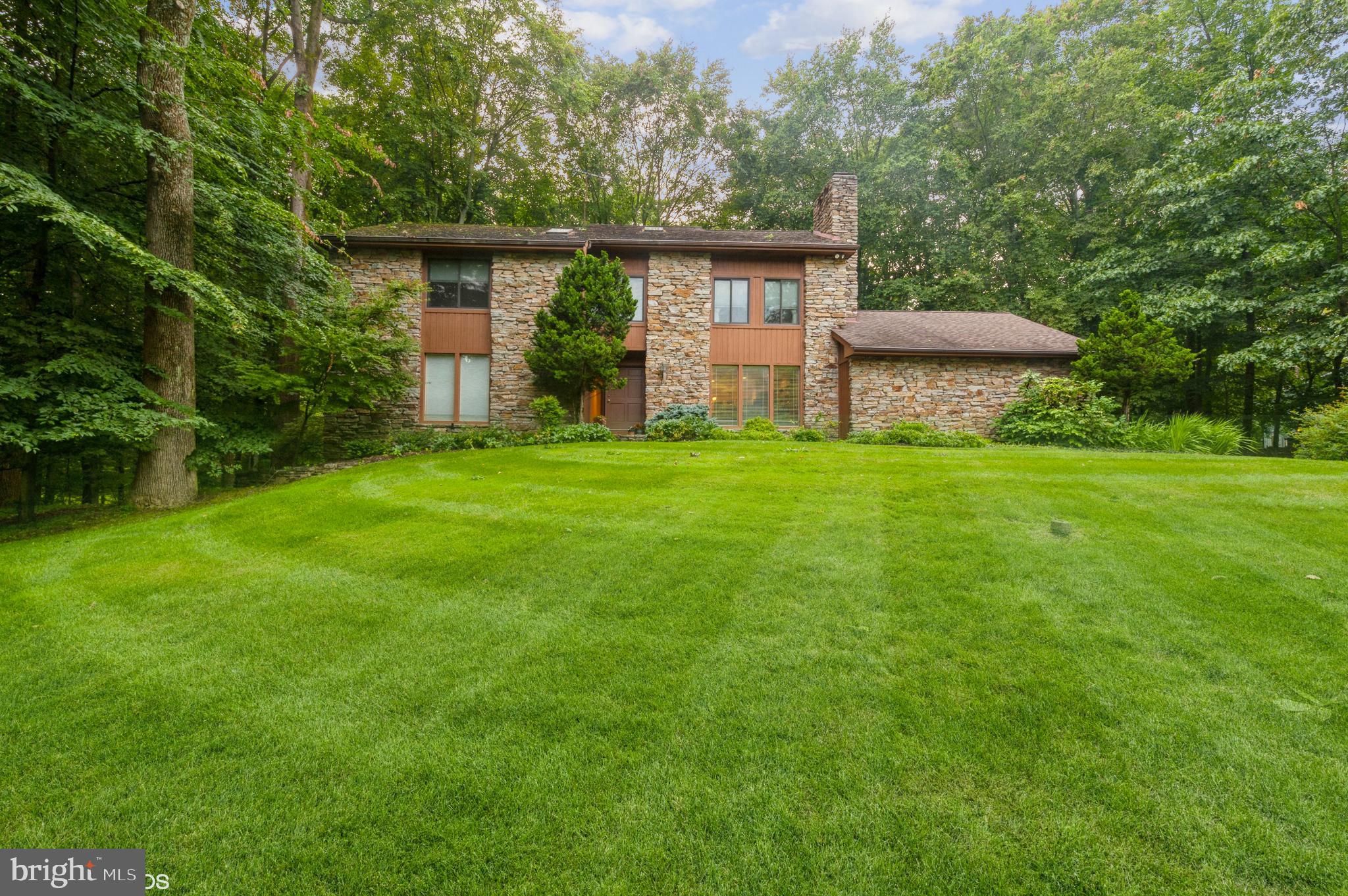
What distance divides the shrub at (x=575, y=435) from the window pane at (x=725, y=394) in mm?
3718

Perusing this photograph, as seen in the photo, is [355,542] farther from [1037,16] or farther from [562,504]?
[1037,16]

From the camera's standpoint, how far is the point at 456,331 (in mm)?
14398

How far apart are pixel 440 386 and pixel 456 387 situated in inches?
17.7

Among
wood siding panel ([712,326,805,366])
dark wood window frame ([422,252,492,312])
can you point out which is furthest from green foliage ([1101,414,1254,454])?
dark wood window frame ([422,252,492,312])

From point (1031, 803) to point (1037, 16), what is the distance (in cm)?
2929

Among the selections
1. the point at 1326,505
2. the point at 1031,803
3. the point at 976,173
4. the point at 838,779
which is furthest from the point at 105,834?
the point at 976,173

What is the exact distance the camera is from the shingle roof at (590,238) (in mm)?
13836

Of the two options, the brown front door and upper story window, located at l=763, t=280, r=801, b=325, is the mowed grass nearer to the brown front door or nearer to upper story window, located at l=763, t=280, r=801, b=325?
the brown front door

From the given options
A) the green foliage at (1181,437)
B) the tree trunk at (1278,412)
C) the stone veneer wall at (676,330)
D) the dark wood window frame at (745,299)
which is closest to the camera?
the green foliage at (1181,437)

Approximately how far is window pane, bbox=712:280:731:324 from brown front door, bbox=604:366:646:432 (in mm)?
2698

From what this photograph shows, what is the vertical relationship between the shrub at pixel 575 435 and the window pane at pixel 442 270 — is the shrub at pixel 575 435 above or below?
below

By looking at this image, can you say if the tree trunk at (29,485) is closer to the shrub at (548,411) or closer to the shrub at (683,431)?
the shrub at (548,411)

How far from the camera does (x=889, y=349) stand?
13.6 meters

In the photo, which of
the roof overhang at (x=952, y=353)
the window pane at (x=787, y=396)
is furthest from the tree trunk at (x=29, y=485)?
the roof overhang at (x=952, y=353)
